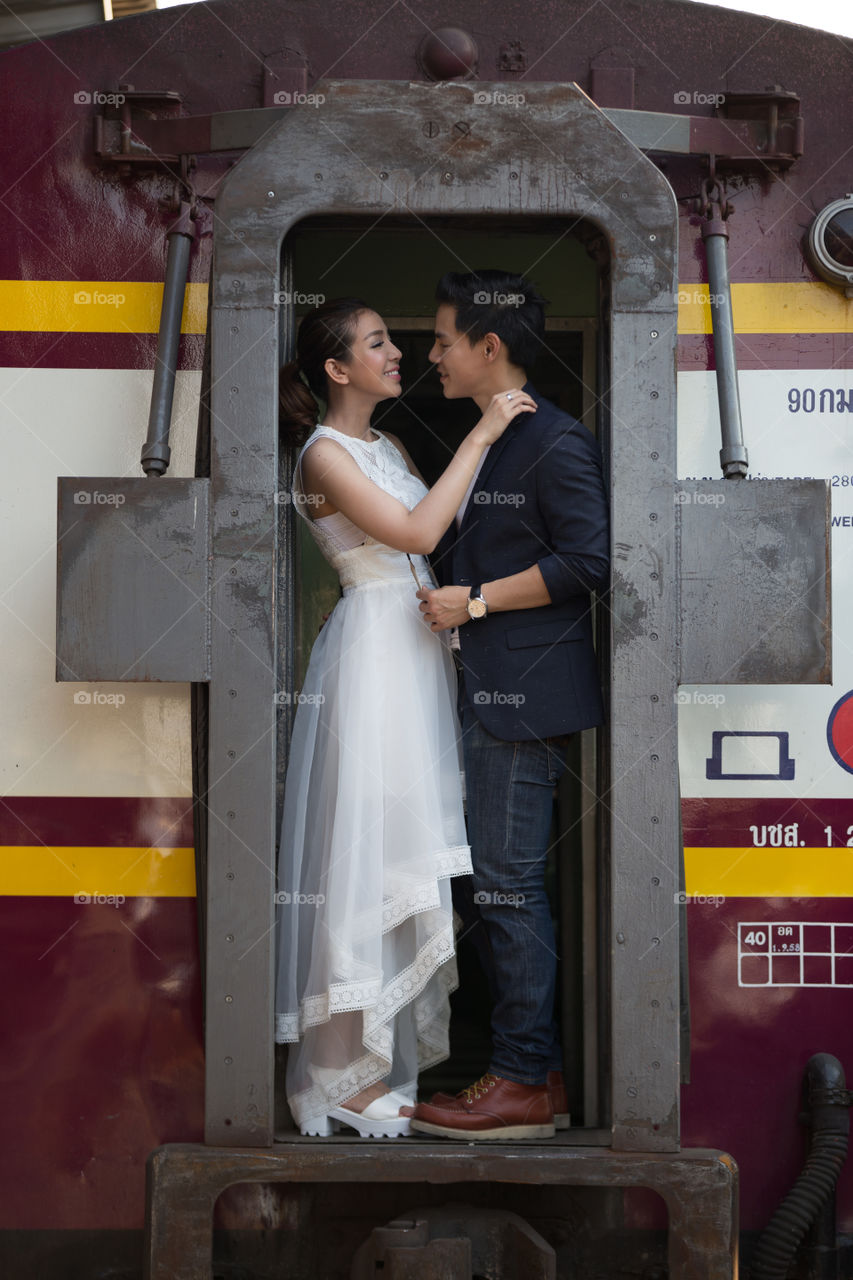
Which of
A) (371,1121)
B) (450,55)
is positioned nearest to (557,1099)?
(371,1121)

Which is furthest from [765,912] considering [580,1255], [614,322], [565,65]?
[565,65]

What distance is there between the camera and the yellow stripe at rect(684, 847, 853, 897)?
10.6ft

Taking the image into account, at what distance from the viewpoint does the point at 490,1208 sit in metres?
2.91

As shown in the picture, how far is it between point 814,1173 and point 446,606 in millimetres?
1596

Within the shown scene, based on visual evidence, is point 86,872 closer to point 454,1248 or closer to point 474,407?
point 454,1248

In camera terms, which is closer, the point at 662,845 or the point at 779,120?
the point at 662,845

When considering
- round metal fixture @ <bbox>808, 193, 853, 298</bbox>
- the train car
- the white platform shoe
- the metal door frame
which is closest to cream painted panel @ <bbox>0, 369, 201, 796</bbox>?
the train car

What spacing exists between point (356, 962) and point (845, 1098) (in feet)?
4.02

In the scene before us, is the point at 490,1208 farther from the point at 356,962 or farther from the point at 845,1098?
the point at 845,1098

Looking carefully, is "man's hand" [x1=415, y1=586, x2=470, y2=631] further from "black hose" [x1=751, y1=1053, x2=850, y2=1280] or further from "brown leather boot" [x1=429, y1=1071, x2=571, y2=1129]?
"black hose" [x1=751, y1=1053, x2=850, y2=1280]

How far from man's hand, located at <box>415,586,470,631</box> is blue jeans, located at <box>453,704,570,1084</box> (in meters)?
0.25

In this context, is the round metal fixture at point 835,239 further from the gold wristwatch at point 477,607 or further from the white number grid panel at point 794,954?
the white number grid panel at point 794,954

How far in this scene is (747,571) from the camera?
2.87 m

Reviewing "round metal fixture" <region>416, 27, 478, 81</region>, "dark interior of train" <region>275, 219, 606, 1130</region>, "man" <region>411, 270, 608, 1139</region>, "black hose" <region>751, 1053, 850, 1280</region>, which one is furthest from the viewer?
"dark interior of train" <region>275, 219, 606, 1130</region>
